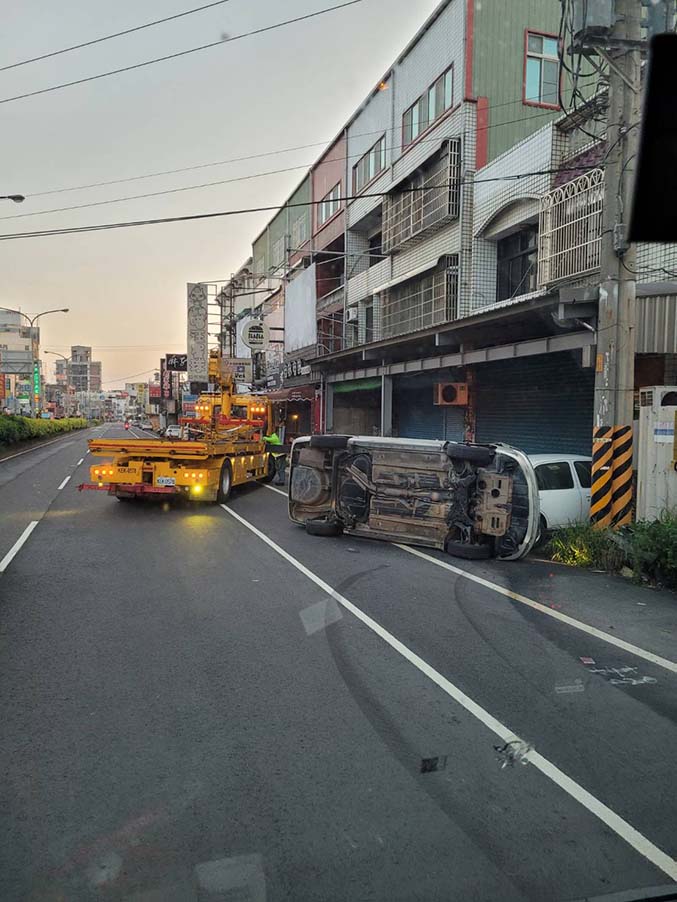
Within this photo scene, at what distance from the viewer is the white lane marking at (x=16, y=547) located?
32.0ft

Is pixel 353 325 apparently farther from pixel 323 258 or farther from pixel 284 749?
pixel 284 749

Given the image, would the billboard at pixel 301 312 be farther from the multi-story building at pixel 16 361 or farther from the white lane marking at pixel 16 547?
the multi-story building at pixel 16 361

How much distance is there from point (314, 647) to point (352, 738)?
72.1 inches

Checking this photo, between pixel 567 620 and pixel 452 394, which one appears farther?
pixel 452 394

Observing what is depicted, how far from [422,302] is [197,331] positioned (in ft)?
59.3

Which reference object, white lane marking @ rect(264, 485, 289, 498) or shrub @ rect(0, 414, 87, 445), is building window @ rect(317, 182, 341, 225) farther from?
shrub @ rect(0, 414, 87, 445)

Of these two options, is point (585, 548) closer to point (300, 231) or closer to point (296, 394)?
point (296, 394)

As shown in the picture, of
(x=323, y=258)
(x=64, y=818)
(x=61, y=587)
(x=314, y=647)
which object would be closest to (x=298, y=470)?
(x=61, y=587)

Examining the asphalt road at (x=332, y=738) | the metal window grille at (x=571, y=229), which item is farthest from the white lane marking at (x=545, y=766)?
the metal window grille at (x=571, y=229)

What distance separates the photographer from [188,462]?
49.7 ft

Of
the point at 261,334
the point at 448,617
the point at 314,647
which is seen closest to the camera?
the point at 314,647

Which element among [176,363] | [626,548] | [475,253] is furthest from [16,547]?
[176,363]

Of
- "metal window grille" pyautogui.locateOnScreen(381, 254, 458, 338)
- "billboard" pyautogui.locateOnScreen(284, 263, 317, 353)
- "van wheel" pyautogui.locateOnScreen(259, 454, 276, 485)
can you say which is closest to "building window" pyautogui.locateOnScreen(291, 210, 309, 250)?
"billboard" pyautogui.locateOnScreen(284, 263, 317, 353)

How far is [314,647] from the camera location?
6.31 metres
